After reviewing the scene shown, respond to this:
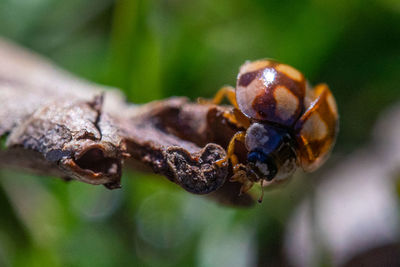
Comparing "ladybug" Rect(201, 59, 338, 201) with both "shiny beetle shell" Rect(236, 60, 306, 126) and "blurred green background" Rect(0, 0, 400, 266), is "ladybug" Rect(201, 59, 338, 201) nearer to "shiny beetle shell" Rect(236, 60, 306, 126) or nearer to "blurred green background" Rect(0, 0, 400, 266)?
"shiny beetle shell" Rect(236, 60, 306, 126)

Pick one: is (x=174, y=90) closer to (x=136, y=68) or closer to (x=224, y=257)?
(x=136, y=68)

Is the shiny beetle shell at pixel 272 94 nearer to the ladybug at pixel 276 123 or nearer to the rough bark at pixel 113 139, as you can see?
the ladybug at pixel 276 123

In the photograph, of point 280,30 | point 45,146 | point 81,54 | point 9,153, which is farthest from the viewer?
point 81,54

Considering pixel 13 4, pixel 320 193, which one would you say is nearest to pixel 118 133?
pixel 320 193

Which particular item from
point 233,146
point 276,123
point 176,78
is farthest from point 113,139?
point 176,78

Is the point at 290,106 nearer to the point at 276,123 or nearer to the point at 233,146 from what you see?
the point at 276,123

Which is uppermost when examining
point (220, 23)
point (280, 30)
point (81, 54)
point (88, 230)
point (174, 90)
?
point (280, 30)
